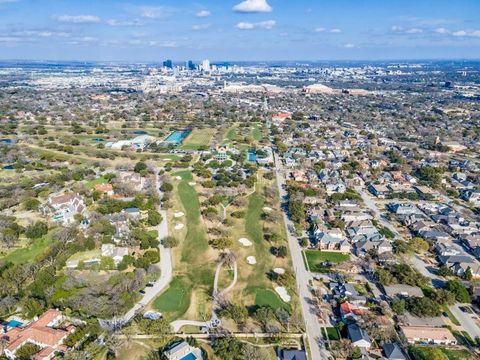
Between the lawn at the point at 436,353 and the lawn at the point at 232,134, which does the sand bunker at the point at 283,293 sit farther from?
the lawn at the point at 232,134

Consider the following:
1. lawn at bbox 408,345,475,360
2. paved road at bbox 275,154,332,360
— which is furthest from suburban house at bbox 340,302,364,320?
lawn at bbox 408,345,475,360

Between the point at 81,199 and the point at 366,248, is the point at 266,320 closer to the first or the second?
the point at 366,248

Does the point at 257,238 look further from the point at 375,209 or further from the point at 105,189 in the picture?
the point at 105,189

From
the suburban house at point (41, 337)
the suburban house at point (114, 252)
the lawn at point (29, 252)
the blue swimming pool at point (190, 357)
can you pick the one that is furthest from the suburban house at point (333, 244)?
the lawn at point (29, 252)

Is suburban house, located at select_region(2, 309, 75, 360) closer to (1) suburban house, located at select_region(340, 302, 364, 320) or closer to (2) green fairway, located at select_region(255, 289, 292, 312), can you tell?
(2) green fairway, located at select_region(255, 289, 292, 312)

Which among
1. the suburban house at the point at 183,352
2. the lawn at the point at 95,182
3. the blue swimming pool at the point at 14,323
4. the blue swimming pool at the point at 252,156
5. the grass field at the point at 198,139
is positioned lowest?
the blue swimming pool at the point at 14,323

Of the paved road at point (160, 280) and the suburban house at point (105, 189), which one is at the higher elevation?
the suburban house at point (105, 189)

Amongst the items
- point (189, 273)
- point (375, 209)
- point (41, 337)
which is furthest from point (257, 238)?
point (41, 337)
